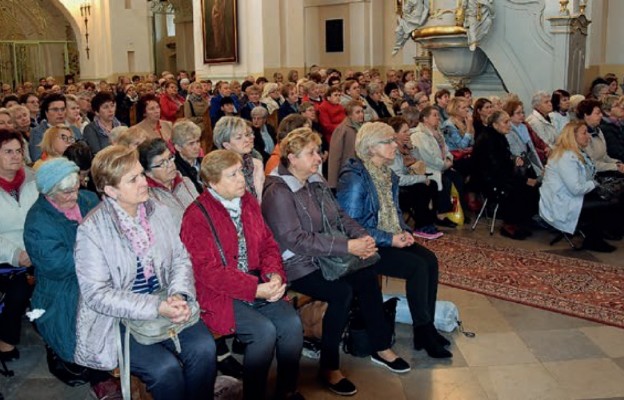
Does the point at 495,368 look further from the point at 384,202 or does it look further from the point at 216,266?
the point at 216,266

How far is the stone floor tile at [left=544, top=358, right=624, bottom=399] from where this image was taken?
12.9ft

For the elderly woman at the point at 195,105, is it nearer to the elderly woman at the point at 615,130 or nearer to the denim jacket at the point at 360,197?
the elderly woman at the point at 615,130

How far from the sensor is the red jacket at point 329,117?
910 cm

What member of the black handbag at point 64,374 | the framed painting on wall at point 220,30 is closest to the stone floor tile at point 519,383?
the black handbag at point 64,374

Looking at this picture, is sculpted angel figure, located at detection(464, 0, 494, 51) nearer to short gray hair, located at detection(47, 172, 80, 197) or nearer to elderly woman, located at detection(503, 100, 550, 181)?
elderly woman, located at detection(503, 100, 550, 181)

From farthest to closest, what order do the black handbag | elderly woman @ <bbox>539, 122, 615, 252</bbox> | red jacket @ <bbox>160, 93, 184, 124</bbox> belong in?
red jacket @ <bbox>160, 93, 184, 124</bbox>, elderly woman @ <bbox>539, 122, 615, 252</bbox>, the black handbag

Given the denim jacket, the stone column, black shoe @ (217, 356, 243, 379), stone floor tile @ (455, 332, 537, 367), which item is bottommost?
stone floor tile @ (455, 332, 537, 367)

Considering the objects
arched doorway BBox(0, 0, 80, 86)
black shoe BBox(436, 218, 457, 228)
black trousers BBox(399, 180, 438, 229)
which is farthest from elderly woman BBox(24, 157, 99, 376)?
arched doorway BBox(0, 0, 80, 86)

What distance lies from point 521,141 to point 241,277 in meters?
5.20

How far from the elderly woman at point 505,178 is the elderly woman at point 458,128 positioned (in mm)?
927

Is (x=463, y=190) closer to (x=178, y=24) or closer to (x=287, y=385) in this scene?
(x=287, y=385)

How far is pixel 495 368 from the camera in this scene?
424 cm

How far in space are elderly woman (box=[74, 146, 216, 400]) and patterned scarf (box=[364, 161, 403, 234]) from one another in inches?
63.0

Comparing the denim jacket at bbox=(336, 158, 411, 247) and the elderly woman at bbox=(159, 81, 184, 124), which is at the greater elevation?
the elderly woman at bbox=(159, 81, 184, 124)
